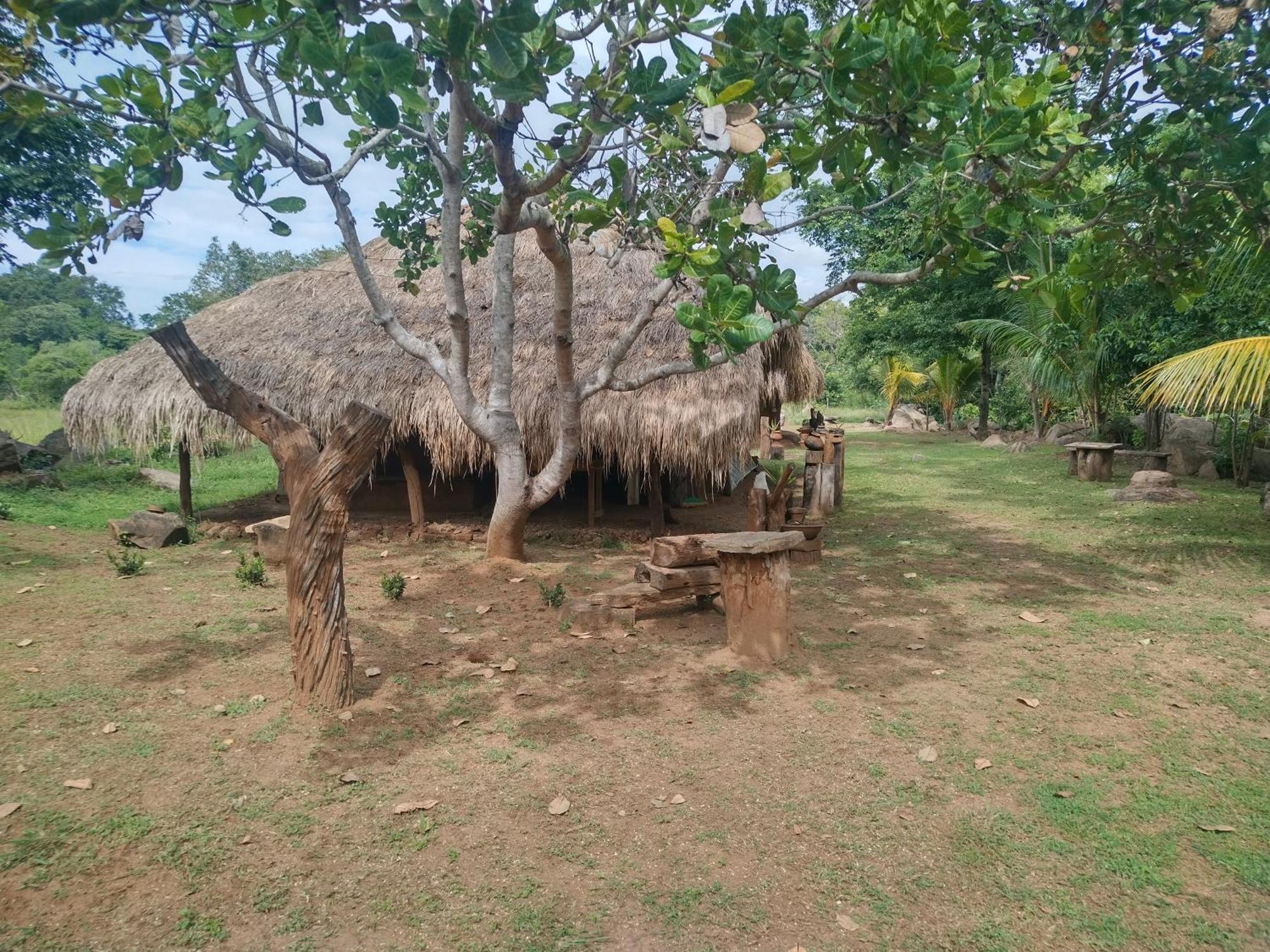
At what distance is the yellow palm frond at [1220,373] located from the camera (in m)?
6.78

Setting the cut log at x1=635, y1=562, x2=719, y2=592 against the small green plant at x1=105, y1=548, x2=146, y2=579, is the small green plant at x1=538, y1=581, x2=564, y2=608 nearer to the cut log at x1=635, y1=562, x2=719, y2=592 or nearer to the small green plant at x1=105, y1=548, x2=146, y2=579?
the cut log at x1=635, y1=562, x2=719, y2=592

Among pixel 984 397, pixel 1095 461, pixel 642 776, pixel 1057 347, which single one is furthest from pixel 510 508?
pixel 984 397

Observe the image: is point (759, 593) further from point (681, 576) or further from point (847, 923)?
point (847, 923)

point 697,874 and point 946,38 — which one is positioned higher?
point 946,38

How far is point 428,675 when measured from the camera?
180 inches

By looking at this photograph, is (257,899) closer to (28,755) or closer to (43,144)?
(28,755)

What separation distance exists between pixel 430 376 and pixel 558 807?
20.4 feet

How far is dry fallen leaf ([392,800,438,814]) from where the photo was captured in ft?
10.3

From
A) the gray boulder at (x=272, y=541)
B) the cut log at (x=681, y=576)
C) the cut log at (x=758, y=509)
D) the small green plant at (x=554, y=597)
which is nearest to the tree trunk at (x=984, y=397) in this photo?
the cut log at (x=758, y=509)

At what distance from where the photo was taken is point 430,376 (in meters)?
8.48

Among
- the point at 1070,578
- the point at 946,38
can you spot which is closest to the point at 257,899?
the point at 946,38

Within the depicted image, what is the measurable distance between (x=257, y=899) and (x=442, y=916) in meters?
0.67

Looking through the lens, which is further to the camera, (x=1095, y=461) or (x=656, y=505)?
(x=1095, y=461)

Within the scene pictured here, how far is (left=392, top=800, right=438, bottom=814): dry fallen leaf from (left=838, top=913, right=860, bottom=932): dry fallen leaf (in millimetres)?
1713
